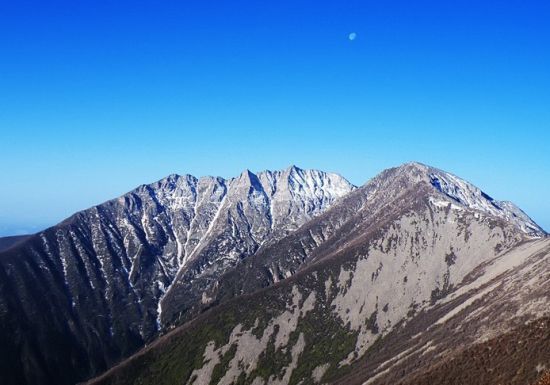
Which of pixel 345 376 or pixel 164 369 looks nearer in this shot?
pixel 345 376

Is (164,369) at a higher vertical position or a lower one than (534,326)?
higher

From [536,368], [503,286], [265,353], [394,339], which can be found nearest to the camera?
[536,368]

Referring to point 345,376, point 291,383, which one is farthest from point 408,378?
point 291,383

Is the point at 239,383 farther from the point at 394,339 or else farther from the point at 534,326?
the point at 534,326

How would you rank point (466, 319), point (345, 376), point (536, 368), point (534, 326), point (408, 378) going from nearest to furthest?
point (536, 368) < point (534, 326) < point (408, 378) < point (466, 319) < point (345, 376)

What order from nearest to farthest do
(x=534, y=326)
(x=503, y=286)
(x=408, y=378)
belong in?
(x=534, y=326) → (x=408, y=378) → (x=503, y=286)

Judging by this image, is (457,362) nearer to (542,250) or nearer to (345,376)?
(345,376)

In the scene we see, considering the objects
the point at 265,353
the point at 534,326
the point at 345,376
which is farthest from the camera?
the point at 265,353

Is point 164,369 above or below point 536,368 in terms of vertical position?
above

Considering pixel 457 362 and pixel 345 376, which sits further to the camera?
pixel 345 376

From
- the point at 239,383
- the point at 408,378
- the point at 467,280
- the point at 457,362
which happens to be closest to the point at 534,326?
the point at 457,362
